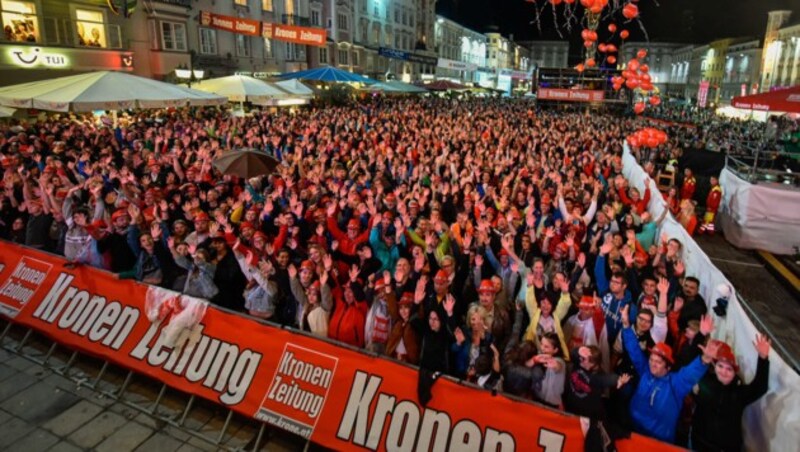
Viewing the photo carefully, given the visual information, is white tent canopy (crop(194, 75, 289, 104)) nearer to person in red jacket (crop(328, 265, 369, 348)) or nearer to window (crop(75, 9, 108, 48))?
window (crop(75, 9, 108, 48))

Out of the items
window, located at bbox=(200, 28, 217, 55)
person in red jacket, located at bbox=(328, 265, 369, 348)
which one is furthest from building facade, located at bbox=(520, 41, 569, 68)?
person in red jacket, located at bbox=(328, 265, 369, 348)

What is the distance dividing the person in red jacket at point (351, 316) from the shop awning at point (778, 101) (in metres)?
10.5

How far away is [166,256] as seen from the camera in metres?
5.87

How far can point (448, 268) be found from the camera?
5359mm

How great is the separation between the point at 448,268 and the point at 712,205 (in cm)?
854

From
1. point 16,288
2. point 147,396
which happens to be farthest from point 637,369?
point 16,288

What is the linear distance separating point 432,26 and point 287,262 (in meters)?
70.2

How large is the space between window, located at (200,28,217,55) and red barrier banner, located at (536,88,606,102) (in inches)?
863

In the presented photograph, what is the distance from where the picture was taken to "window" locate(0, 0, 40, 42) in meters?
18.6

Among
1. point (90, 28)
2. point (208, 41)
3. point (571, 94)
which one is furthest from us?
point (571, 94)

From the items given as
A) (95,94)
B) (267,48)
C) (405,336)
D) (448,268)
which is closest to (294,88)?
(95,94)

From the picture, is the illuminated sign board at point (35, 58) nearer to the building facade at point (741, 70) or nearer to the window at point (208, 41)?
the window at point (208, 41)

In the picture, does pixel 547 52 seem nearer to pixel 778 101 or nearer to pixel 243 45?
pixel 243 45

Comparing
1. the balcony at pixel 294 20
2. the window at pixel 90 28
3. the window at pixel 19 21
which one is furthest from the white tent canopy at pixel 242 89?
the balcony at pixel 294 20
